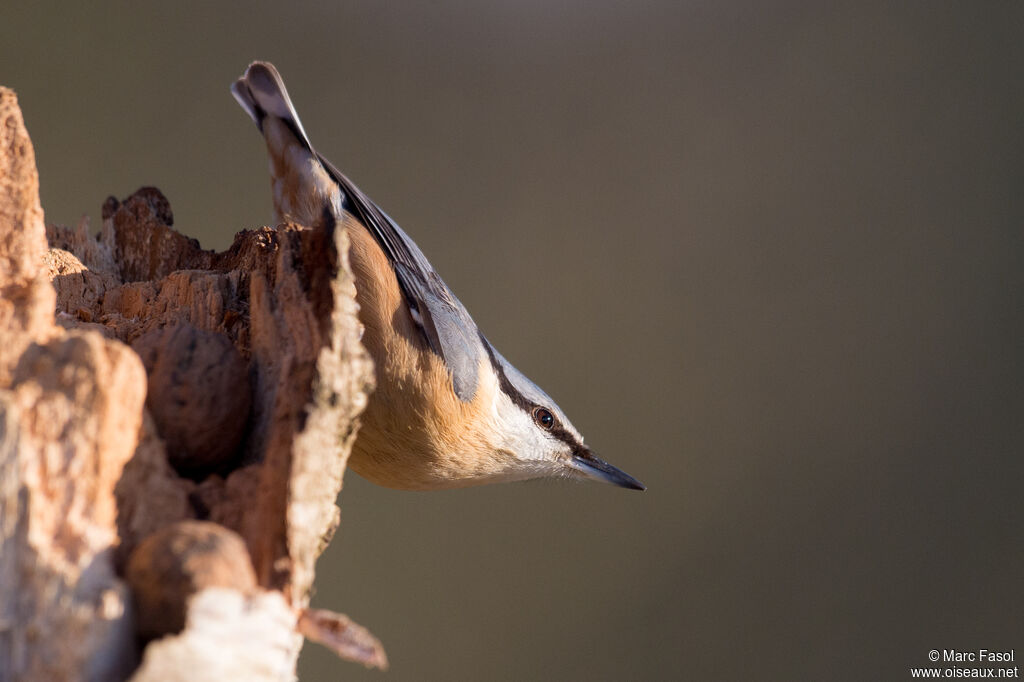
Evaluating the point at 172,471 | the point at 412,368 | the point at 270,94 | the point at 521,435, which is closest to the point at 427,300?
the point at 412,368

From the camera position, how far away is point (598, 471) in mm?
1494

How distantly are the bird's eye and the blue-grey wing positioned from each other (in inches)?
6.4

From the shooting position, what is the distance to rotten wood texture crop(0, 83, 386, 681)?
0.49 m

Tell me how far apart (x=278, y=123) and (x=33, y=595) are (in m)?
0.98

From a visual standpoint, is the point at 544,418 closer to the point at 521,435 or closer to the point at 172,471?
the point at 521,435

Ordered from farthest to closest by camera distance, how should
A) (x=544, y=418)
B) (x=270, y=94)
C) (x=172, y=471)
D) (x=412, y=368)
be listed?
(x=544, y=418), (x=270, y=94), (x=412, y=368), (x=172, y=471)

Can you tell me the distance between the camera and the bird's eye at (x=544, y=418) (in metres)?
1.40

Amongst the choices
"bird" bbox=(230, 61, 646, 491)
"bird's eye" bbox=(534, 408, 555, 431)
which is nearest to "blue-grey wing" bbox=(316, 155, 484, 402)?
"bird" bbox=(230, 61, 646, 491)

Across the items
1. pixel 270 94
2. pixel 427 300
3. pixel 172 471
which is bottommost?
pixel 172 471

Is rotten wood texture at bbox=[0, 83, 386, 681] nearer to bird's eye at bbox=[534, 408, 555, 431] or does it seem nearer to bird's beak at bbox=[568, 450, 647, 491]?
bird's eye at bbox=[534, 408, 555, 431]

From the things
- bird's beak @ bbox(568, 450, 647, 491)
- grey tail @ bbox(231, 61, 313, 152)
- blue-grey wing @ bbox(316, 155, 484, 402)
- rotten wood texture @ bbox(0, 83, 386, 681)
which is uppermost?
grey tail @ bbox(231, 61, 313, 152)

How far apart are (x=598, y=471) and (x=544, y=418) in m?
0.17

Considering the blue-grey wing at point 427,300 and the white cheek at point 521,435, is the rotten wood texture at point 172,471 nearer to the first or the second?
the blue-grey wing at point 427,300

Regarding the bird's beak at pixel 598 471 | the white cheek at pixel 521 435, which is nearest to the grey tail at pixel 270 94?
the white cheek at pixel 521 435
